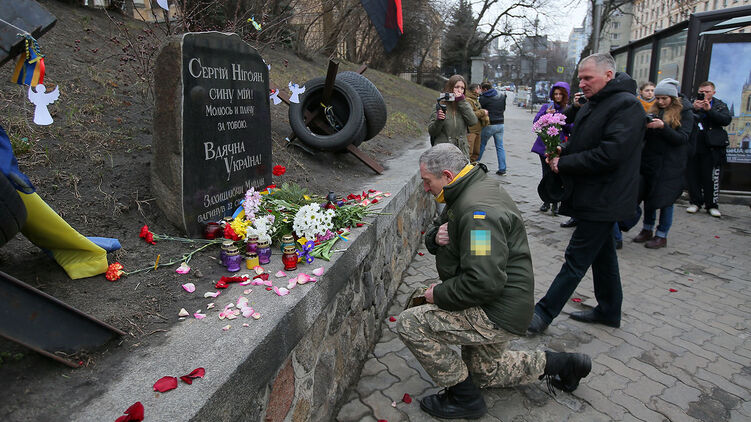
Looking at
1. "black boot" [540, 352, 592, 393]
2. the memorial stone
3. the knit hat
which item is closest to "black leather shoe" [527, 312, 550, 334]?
"black boot" [540, 352, 592, 393]

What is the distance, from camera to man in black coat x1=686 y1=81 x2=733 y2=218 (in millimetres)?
6641

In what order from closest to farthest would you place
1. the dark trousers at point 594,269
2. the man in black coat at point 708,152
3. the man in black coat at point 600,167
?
1. the man in black coat at point 600,167
2. the dark trousers at point 594,269
3. the man in black coat at point 708,152

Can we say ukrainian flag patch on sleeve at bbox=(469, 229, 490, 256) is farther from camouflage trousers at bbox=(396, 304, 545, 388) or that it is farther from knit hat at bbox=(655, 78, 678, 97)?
knit hat at bbox=(655, 78, 678, 97)

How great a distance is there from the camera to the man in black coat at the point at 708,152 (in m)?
6.64

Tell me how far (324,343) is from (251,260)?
24.2 inches

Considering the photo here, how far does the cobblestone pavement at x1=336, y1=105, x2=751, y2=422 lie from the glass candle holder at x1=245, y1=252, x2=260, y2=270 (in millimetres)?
999

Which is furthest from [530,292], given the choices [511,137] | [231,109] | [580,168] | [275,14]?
[511,137]

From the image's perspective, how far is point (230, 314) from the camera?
6.90ft

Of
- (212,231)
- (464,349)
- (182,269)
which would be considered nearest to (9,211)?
(182,269)

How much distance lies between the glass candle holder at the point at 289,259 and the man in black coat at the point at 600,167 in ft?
6.46

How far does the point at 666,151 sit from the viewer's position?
5238mm

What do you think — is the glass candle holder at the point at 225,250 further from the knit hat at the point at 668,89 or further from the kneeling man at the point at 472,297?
the knit hat at the point at 668,89

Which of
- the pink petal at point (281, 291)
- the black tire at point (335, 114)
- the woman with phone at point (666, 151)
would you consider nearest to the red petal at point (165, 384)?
the pink petal at point (281, 291)

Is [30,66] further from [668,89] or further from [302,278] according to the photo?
[668,89]
